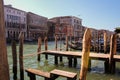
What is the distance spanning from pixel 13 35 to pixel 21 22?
4.67m

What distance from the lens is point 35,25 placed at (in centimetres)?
5366

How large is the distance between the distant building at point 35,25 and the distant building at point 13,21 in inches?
92.9

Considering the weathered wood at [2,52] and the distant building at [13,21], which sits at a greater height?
the distant building at [13,21]

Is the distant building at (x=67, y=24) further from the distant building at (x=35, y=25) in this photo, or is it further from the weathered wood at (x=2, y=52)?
the weathered wood at (x=2, y=52)

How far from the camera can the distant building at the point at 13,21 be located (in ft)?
136

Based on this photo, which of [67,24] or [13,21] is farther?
[67,24]

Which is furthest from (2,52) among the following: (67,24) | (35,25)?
(67,24)

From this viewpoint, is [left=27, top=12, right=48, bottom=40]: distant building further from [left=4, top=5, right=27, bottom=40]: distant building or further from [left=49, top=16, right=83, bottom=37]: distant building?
[left=49, top=16, right=83, bottom=37]: distant building

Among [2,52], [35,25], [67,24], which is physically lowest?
[2,52]

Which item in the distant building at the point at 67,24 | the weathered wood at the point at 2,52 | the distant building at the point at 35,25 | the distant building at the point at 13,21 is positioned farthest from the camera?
the distant building at the point at 67,24

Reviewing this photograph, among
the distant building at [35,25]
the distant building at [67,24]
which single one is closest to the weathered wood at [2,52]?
the distant building at [35,25]

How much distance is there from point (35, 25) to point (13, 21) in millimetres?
10557

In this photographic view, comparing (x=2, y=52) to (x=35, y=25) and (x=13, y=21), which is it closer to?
(x=13, y=21)

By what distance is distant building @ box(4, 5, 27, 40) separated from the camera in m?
41.5
